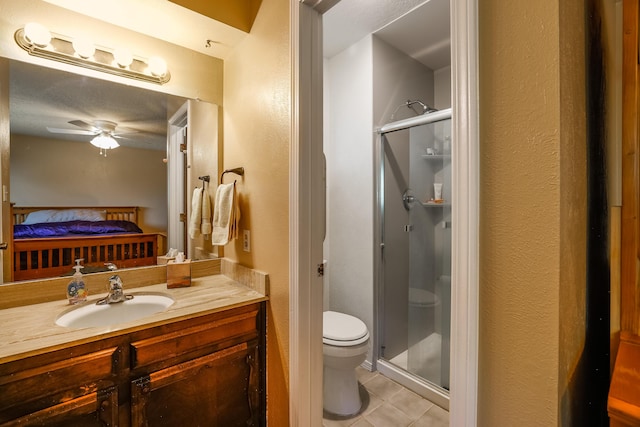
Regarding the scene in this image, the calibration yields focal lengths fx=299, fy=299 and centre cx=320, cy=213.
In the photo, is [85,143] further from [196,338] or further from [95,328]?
[196,338]

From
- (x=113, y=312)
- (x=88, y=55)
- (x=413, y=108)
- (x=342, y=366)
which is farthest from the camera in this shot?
(x=413, y=108)

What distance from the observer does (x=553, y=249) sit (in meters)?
0.62

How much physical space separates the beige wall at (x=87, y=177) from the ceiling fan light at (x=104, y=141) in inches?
1.1

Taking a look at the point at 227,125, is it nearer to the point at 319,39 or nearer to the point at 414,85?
the point at 319,39

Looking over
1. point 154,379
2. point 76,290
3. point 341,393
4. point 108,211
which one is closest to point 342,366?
point 341,393

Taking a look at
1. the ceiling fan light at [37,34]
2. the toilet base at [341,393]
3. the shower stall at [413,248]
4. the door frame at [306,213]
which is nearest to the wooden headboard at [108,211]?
the ceiling fan light at [37,34]

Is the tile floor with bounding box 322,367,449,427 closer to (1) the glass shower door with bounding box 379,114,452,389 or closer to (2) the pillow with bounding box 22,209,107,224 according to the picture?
(1) the glass shower door with bounding box 379,114,452,389

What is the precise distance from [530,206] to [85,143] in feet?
6.17

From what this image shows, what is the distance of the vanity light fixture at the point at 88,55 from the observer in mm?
1323

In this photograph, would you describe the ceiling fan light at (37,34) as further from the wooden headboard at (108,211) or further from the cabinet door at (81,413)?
the cabinet door at (81,413)

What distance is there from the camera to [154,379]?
1.14 meters

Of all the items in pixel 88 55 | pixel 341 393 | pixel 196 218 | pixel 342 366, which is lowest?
pixel 341 393

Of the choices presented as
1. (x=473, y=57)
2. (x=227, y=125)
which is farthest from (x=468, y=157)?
(x=227, y=125)

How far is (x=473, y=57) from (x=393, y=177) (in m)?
1.64
